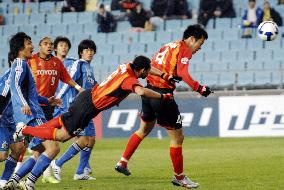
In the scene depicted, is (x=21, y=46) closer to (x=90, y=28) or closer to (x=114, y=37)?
(x=114, y=37)

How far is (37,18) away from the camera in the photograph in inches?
1252

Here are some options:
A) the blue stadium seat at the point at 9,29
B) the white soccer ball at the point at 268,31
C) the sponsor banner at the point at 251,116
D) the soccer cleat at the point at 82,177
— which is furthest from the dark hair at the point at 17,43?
the blue stadium seat at the point at 9,29

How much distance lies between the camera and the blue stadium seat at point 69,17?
3123cm

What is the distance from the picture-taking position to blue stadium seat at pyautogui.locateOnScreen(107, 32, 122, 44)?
96.6ft

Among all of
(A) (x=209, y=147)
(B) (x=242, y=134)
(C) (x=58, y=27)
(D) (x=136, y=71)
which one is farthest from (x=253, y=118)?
(D) (x=136, y=71)

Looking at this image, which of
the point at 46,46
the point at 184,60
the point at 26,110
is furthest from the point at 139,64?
the point at 46,46

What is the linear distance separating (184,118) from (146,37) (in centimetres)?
538

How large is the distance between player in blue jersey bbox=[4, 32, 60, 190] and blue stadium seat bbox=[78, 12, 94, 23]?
1970cm

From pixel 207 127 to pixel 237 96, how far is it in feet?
4.04

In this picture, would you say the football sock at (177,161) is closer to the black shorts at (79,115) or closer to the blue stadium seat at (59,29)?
the black shorts at (79,115)

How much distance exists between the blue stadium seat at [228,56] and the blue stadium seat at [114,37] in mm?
4225

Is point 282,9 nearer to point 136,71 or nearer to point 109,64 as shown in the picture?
point 109,64

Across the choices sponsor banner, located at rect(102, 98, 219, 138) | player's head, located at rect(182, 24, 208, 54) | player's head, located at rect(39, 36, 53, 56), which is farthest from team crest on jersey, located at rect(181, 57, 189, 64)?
sponsor banner, located at rect(102, 98, 219, 138)

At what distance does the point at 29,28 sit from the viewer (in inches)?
1223
